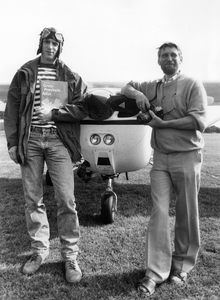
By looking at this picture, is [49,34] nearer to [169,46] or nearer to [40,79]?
[40,79]

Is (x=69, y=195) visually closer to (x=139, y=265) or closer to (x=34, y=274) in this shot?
(x=34, y=274)

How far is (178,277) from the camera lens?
2318 millimetres

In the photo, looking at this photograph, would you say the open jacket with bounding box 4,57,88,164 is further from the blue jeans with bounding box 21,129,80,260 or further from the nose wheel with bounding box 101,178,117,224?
the nose wheel with bounding box 101,178,117,224

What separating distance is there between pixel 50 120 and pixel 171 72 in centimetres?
101

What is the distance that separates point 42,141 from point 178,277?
1.48m

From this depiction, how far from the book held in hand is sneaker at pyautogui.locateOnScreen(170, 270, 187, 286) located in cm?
158

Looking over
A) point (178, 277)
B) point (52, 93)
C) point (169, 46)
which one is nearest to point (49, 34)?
point (52, 93)

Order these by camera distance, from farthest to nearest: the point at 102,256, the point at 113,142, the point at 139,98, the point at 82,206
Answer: the point at 82,206 → the point at 113,142 → the point at 102,256 → the point at 139,98

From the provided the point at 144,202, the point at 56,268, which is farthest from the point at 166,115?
the point at 144,202

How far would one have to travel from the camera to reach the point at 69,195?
249 centimetres

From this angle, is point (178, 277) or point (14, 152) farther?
point (14, 152)

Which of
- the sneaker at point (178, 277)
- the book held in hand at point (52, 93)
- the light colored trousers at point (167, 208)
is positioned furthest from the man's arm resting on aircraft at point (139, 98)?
the sneaker at point (178, 277)

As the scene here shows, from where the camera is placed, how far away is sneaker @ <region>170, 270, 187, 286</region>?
2.28m

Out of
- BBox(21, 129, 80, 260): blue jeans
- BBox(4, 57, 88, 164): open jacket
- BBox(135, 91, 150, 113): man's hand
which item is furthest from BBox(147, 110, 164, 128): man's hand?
BBox(21, 129, 80, 260): blue jeans
